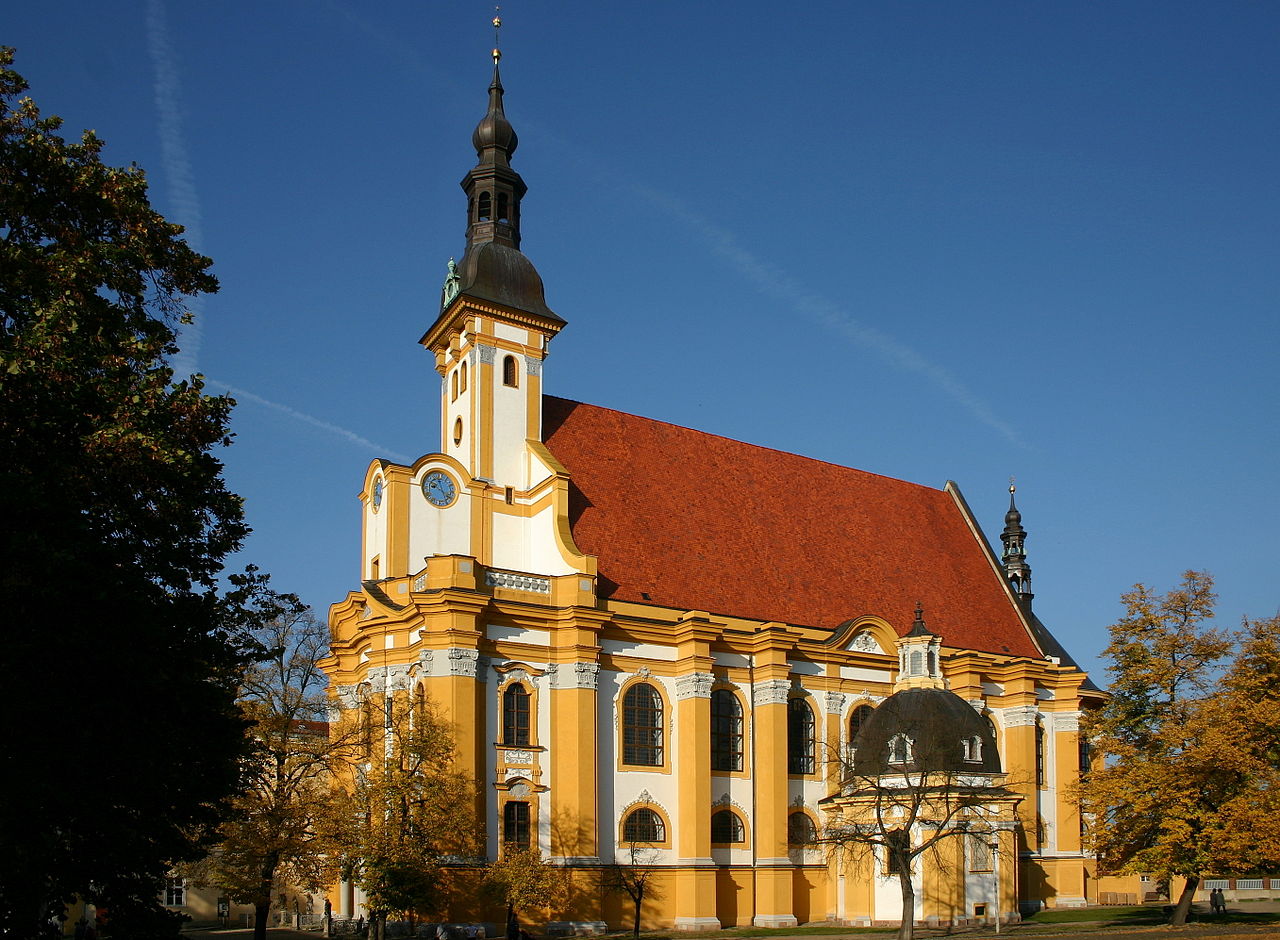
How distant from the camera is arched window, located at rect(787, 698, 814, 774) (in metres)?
40.4

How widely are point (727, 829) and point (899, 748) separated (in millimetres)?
5682

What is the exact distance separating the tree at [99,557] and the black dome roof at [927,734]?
2245 centimetres

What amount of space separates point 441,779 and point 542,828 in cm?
452

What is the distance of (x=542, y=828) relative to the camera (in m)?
35.2

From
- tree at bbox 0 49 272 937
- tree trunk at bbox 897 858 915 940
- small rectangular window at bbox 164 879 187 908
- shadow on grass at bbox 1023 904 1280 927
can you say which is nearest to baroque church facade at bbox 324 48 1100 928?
shadow on grass at bbox 1023 904 1280 927

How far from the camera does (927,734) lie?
37.9 meters

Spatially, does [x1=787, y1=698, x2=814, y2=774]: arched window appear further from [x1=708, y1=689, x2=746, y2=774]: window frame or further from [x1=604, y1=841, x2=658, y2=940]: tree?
[x1=604, y1=841, x2=658, y2=940]: tree

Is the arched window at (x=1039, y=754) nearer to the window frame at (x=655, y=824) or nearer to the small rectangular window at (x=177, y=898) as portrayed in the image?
the window frame at (x=655, y=824)

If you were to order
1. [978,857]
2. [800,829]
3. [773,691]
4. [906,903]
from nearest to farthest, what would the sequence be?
1. [906,903]
2. [978,857]
3. [773,691]
4. [800,829]

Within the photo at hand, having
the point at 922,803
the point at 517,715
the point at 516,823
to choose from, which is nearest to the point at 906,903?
the point at 922,803

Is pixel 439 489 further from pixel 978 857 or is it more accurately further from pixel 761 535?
pixel 978 857

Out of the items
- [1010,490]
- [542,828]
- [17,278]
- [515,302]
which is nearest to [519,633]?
[542,828]

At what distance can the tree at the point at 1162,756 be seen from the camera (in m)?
34.0

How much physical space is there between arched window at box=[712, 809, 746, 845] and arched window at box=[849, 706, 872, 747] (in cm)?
529
